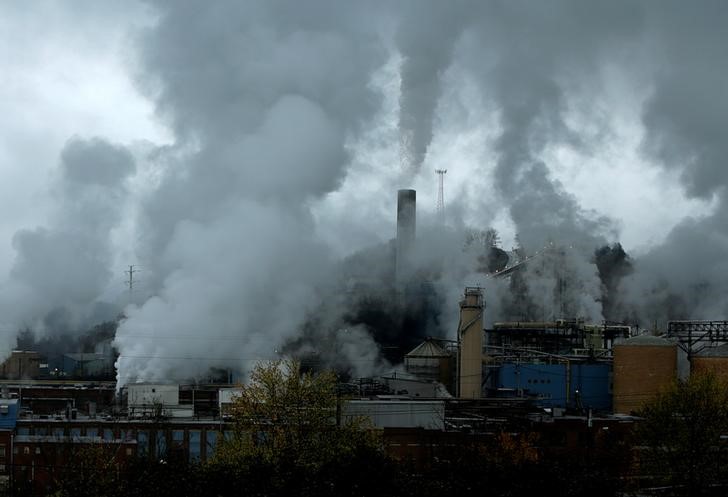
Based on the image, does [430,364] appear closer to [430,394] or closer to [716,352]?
[430,394]

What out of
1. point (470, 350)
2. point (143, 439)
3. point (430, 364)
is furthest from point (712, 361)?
point (143, 439)

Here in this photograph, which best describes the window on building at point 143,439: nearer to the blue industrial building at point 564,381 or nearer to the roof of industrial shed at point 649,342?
the blue industrial building at point 564,381

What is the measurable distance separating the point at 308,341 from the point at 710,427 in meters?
29.2

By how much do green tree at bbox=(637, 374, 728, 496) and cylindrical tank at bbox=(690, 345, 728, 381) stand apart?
39.0 ft

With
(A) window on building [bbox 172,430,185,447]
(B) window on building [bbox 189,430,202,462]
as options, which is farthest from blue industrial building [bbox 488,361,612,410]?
(A) window on building [bbox 172,430,185,447]

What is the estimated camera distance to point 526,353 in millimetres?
50062

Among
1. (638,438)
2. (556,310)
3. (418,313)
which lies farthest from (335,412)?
(556,310)

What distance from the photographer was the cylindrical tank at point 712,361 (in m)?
42.3

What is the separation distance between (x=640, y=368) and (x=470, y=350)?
7114mm

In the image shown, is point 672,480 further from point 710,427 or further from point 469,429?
point 469,429

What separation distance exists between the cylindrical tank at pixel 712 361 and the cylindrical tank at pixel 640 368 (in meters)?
0.83

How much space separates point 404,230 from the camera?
206 feet

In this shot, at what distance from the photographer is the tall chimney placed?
46312mm

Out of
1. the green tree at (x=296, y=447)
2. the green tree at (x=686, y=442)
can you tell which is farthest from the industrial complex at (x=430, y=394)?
the green tree at (x=686, y=442)
